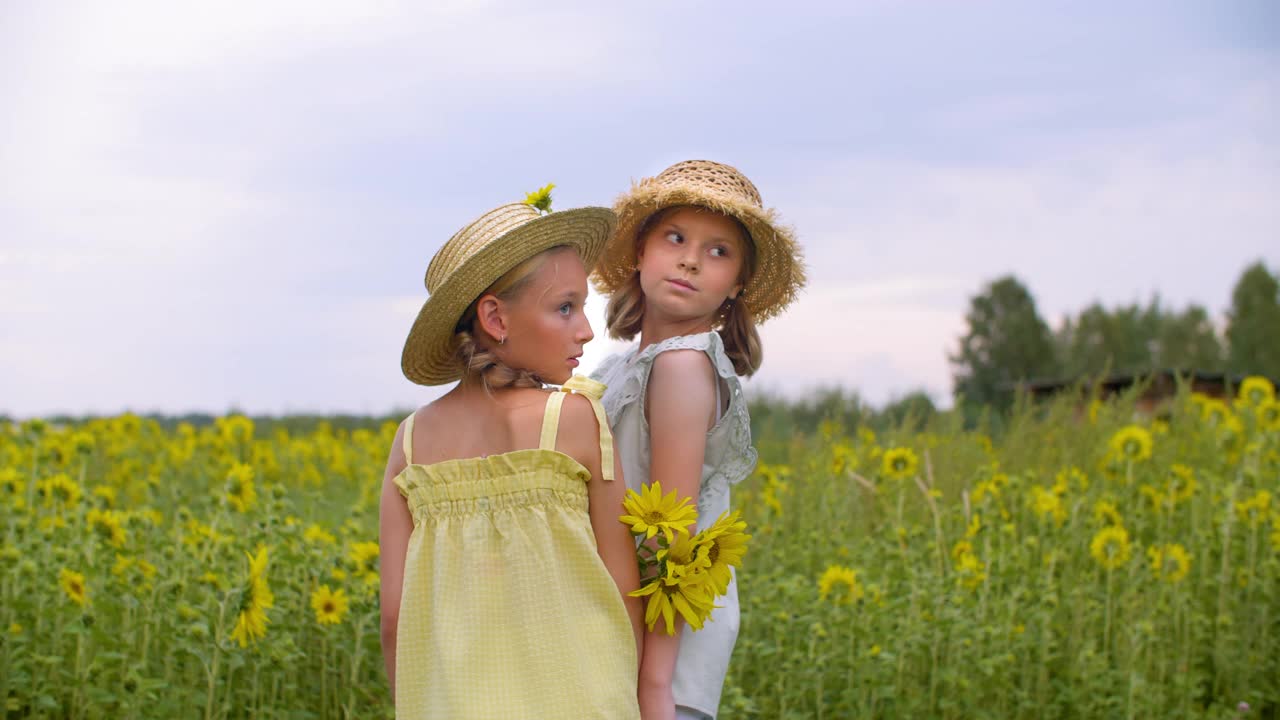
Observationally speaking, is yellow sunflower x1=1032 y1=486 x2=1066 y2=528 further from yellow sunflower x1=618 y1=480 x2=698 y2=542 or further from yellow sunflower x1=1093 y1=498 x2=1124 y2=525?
yellow sunflower x1=618 y1=480 x2=698 y2=542

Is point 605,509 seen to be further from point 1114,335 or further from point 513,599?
point 1114,335

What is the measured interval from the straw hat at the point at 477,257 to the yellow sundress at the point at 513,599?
230mm

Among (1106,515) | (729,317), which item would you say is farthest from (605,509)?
(1106,515)

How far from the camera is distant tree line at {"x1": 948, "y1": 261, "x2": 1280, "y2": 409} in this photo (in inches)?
1494

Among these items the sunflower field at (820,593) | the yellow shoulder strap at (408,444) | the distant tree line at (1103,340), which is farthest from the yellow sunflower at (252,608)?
the distant tree line at (1103,340)

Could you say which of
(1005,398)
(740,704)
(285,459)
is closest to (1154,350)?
(1005,398)

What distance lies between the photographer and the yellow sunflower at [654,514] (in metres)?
1.86

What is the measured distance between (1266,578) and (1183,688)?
0.91m

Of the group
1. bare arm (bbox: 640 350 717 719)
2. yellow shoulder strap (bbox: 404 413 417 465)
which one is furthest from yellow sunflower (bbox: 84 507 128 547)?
bare arm (bbox: 640 350 717 719)

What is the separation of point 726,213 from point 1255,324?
1681 inches

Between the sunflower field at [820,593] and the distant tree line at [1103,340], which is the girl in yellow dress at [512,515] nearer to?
the sunflower field at [820,593]

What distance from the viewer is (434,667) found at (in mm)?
1837

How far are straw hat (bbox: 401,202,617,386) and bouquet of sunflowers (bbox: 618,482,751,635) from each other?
0.42 metres

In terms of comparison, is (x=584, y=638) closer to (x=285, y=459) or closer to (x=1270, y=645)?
(x=1270, y=645)
